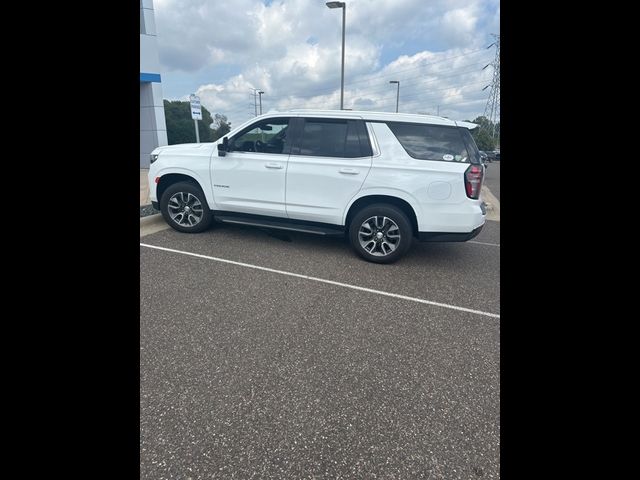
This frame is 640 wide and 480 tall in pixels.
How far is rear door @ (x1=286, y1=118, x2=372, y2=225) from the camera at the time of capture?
4.61 meters

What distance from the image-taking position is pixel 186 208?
556 cm

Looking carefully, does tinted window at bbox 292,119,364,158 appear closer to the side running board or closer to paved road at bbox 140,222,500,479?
the side running board

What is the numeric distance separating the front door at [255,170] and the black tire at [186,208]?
40 cm

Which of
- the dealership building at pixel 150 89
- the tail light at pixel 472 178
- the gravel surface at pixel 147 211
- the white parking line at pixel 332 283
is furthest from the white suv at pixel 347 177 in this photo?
the dealership building at pixel 150 89

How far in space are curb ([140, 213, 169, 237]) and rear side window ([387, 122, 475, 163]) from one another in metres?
4.18

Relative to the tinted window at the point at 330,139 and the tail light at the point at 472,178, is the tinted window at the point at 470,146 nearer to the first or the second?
the tail light at the point at 472,178

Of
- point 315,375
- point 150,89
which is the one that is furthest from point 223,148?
point 150,89
